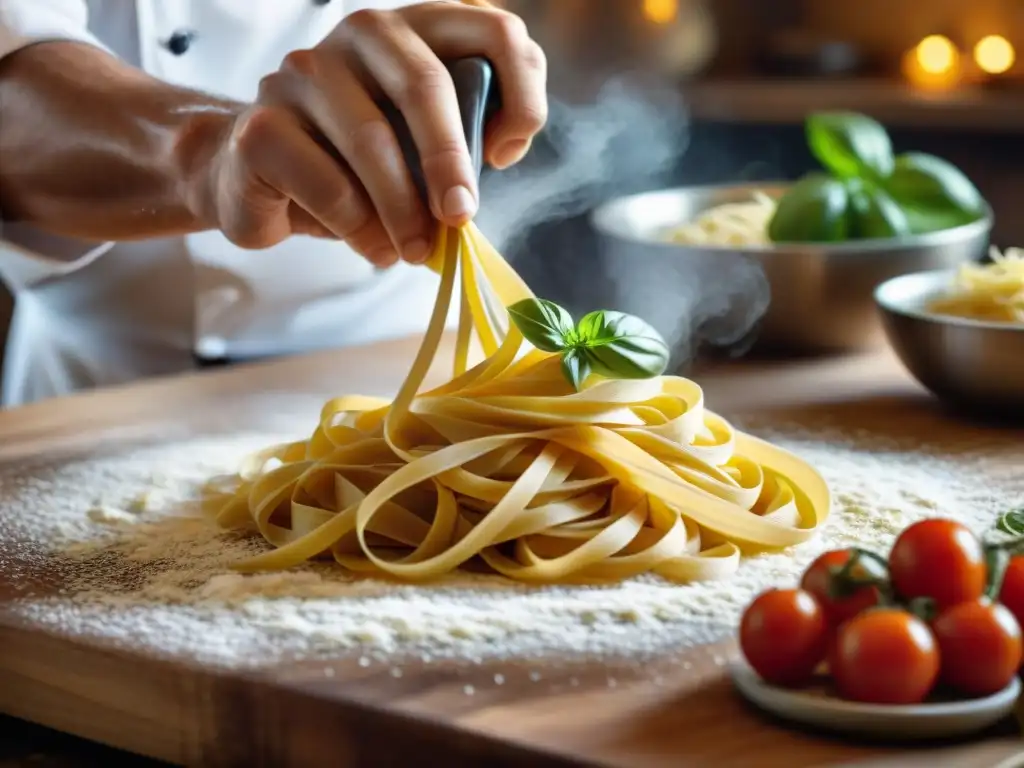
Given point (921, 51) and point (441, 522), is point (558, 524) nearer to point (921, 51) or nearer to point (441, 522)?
point (441, 522)

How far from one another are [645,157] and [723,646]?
400 cm

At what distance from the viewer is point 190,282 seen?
2328mm

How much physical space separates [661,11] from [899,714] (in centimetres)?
408

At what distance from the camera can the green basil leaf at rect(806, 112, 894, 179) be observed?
2303 mm

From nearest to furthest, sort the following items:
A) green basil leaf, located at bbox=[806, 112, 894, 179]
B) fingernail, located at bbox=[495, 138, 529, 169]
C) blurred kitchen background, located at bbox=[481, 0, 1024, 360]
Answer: fingernail, located at bbox=[495, 138, 529, 169], green basil leaf, located at bbox=[806, 112, 894, 179], blurred kitchen background, located at bbox=[481, 0, 1024, 360]

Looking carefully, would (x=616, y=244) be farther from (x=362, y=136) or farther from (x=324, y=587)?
(x=324, y=587)

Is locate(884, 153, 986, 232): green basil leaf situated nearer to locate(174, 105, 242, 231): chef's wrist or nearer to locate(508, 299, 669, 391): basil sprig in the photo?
locate(508, 299, 669, 391): basil sprig

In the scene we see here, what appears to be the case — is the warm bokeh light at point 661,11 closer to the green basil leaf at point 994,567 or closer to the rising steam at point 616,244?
the rising steam at point 616,244

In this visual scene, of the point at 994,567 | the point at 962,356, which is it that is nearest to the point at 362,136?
the point at 994,567

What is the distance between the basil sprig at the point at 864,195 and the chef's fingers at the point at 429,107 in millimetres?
928

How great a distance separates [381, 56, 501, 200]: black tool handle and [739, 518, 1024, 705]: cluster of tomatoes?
60 centimetres

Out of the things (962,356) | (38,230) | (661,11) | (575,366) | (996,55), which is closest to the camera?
(575,366)

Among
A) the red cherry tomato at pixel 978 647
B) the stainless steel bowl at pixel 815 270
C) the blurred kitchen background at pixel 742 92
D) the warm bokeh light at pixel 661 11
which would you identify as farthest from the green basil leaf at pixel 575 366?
the warm bokeh light at pixel 661 11

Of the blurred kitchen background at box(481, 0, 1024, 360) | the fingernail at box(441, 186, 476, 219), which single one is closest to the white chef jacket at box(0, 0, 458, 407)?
the fingernail at box(441, 186, 476, 219)
